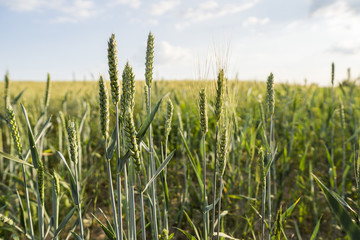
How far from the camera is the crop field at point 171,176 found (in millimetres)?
970

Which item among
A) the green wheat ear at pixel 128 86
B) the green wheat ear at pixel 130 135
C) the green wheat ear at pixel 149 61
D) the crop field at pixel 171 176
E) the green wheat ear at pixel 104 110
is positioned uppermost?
the green wheat ear at pixel 149 61

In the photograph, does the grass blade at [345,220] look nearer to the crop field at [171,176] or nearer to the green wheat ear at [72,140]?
the crop field at [171,176]

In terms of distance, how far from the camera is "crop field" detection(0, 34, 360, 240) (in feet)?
3.18

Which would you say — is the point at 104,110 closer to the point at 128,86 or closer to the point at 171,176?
the point at 128,86

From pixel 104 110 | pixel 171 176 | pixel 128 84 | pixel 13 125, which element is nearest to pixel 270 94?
pixel 128 84

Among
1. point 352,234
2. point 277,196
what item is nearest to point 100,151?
point 277,196

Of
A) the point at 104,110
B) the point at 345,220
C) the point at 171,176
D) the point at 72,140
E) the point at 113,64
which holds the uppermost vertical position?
the point at 113,64

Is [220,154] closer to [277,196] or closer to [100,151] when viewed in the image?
[277,196]

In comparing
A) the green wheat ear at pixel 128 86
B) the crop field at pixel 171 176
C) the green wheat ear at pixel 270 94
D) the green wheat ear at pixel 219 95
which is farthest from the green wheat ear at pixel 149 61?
the green wheat ear at pixel 270 94

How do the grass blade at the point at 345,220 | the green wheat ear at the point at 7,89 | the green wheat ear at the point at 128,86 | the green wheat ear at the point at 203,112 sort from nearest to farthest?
the grass blade at the point at 345,220
the green wheat ear at the point at 128,86
the green wheat ear at the point at 203,112
the green wheat ear at the point at 7,89

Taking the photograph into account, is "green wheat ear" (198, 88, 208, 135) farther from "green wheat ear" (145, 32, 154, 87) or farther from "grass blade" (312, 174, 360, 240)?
"grass blade" (312, 174, 360, 240)

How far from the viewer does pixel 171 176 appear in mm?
2574

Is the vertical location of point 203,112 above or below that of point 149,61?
Result: below

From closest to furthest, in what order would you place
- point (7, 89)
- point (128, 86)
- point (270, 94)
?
point (128, 86) → point (270, 94) → point (7, 89)
